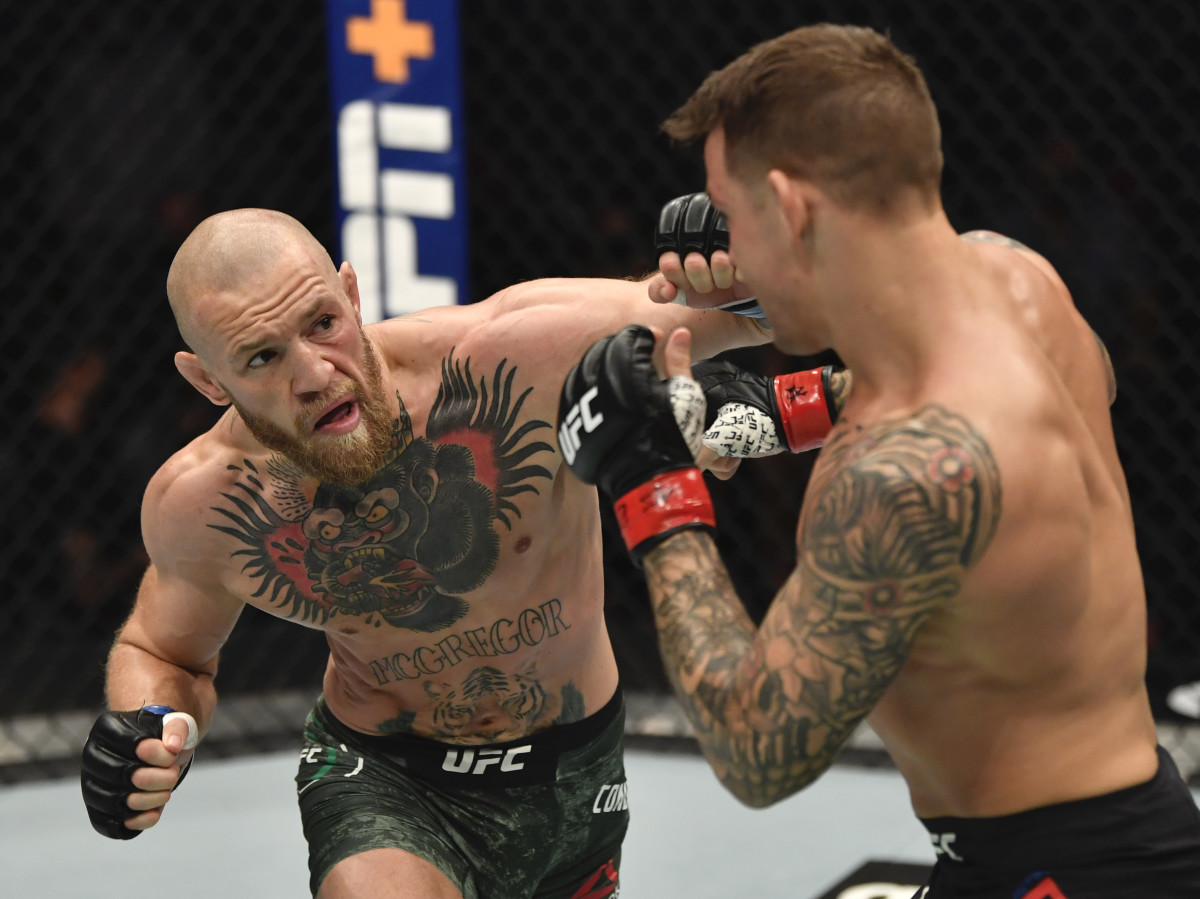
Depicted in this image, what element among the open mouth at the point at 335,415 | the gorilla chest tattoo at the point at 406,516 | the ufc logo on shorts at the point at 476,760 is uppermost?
the open mouth at the point at 335,415

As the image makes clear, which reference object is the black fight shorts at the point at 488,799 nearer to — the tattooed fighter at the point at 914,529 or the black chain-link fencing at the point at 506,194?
the tattooed fighter at the point at 914,529

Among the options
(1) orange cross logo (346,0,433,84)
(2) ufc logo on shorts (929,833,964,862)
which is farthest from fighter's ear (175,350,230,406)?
(1) orange cross logo (346,0,433,84)

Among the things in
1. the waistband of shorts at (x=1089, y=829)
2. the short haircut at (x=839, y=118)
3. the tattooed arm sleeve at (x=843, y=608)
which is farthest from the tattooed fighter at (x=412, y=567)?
the waistband of shorts at (x=1089, y=829)

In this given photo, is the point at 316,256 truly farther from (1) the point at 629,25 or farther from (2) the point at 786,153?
(1) the point at 629,25

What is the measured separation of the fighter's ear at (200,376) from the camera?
1742mm

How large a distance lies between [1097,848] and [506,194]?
2721 millimetres

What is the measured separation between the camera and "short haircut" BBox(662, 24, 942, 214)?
1188mm

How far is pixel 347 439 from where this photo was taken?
1.71m

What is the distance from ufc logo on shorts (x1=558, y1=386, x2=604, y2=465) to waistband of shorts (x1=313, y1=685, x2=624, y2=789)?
67 centimetres

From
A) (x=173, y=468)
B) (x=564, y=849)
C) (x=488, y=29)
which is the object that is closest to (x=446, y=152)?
(x=488, y=29)

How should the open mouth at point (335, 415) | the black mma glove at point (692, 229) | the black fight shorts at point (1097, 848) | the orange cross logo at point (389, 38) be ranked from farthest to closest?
the orange cross logo at point (389, 38) < the open mouth at point (335, 415) < the black mma glove at point (692, 229) < the black fight shorts at point (1097, 848)

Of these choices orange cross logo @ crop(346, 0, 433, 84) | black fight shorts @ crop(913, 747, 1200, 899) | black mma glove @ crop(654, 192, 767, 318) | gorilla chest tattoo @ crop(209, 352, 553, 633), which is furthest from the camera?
orange cross logo @ crop(346, 0, 433, 84)

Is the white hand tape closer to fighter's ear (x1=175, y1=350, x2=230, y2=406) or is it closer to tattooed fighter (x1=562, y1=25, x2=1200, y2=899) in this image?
fighter's ear (x1=175, y1=350, x2=230, y2=406)

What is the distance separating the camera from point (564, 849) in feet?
6.33
